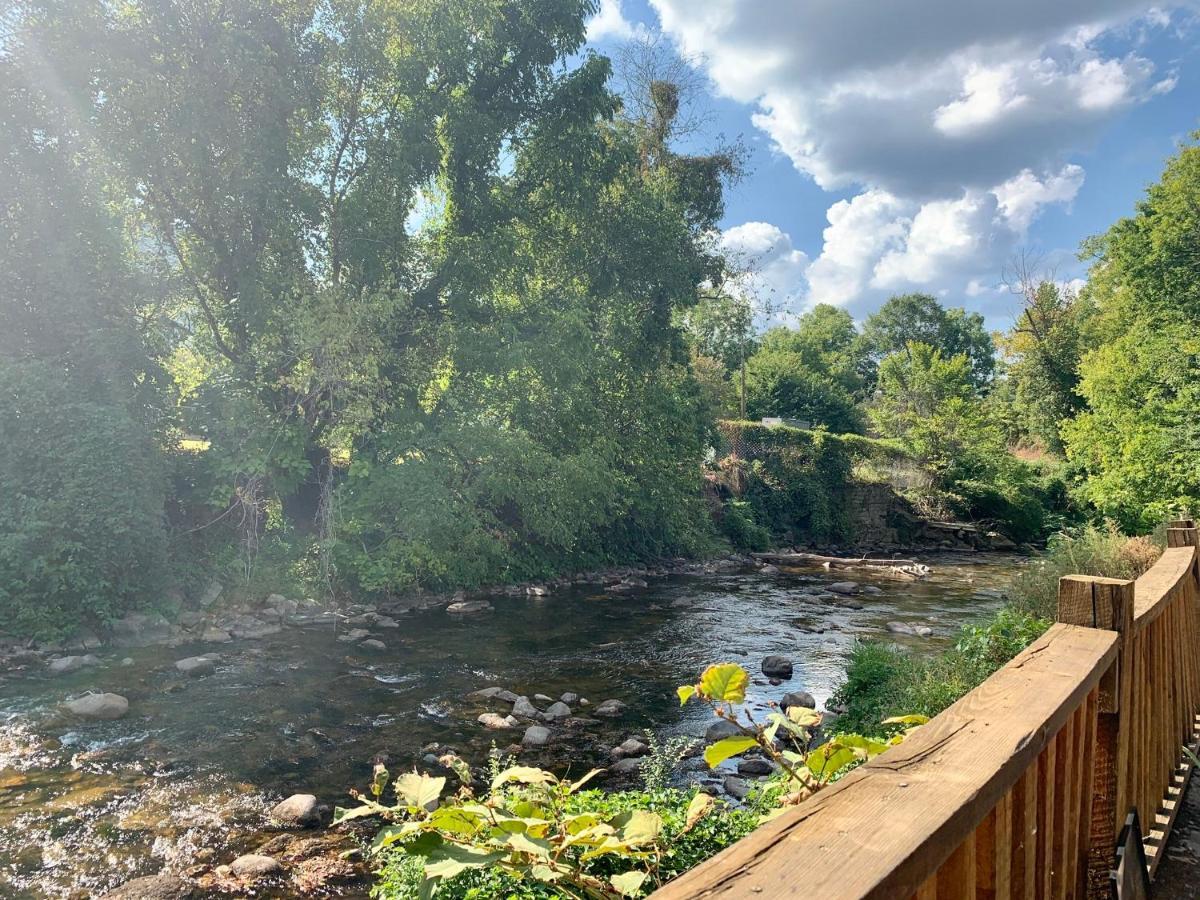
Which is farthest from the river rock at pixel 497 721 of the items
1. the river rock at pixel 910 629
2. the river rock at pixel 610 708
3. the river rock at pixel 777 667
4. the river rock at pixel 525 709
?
the river rock at pixel 910 629

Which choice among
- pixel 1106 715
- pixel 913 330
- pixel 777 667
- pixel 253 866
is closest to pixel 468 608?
pixel 777 667

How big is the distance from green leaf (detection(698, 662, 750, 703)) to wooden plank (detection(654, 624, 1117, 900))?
0.47 m

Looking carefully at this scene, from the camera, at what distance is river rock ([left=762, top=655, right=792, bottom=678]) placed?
9.66m

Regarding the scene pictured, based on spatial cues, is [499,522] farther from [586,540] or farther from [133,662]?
[133,662]

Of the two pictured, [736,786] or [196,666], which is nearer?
[736,786]

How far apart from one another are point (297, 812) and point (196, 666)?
5.05m

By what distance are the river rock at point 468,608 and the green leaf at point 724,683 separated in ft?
41.3

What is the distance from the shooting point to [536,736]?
23.5 feet

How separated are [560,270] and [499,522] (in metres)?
7.30

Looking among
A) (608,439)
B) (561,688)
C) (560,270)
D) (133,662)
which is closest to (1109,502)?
(608,439)

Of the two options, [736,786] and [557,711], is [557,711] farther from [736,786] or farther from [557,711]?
[736,786]

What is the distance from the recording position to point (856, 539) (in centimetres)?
2916

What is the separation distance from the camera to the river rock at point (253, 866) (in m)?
4.70

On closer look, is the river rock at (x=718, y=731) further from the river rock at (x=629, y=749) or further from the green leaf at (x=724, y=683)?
the green leaf at (x=724, y=683)
